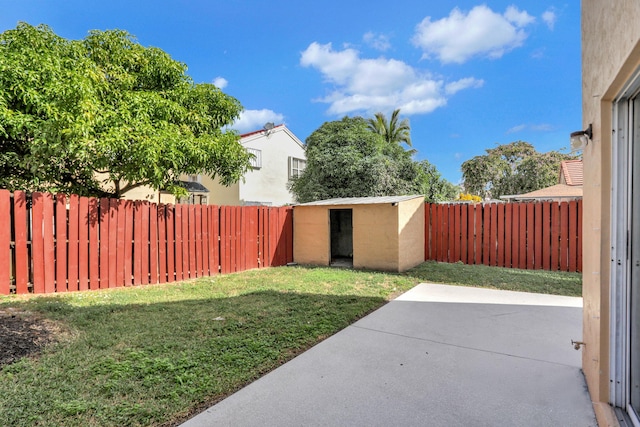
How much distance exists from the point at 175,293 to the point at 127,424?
153 inches

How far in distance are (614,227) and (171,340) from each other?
3.92 meters

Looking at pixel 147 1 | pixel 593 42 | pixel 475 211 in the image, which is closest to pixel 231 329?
pixel 593 42

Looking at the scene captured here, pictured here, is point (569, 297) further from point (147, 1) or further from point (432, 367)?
point (147, 1)

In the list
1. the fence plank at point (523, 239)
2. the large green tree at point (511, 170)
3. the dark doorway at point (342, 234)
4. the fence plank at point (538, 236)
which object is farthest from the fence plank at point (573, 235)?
the large green tree at point (511, 170)

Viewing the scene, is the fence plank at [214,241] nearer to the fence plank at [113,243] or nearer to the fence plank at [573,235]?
the fence plank at [113,243]

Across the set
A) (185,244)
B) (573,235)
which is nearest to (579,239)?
(573,235)

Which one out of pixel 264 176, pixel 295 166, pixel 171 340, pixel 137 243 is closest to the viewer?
pixel 171 340

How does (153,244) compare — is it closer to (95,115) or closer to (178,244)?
(178,244)

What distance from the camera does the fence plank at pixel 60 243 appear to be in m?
5.34

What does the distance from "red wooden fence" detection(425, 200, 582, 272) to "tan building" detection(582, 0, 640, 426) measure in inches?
258

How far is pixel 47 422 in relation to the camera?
6.36ft

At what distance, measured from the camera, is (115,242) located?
5.97 metres

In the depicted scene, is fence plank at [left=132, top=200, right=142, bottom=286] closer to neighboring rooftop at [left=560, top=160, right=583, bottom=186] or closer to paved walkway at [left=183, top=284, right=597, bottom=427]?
paved walkway at [left=183, top=284, right=597, bottom=427]

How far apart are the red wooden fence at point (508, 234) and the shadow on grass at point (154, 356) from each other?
473cm
